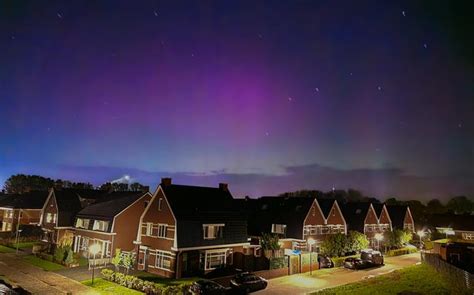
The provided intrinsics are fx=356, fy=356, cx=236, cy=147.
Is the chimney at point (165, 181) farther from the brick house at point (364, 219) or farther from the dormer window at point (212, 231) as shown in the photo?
the brick house at point (364, 219)

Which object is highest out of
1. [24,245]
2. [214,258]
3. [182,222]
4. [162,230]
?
[182,222]

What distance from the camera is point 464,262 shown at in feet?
160

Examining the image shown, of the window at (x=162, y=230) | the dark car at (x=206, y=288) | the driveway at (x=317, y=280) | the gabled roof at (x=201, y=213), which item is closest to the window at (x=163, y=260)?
the window at (x=162, y=230)

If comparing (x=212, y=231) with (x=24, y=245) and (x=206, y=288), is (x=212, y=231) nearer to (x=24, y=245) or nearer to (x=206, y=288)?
(x=206, y=288)

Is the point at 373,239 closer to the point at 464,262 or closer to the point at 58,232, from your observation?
the point at 464,262

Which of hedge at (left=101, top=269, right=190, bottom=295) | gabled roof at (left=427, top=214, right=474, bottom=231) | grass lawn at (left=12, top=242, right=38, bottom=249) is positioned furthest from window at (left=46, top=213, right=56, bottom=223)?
gabled roof at (left=427, top=214, right=474, bottom=231)

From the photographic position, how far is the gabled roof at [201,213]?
129ft

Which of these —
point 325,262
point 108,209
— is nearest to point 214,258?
point 325,262

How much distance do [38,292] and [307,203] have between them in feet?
128

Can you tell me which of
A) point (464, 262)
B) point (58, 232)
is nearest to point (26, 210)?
point (58, 232)

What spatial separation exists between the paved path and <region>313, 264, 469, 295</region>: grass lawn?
21519 millimetres

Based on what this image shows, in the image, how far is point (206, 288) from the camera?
2969 cm

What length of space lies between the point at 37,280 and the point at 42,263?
30.3 feet

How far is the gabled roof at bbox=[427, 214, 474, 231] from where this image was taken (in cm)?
8687
